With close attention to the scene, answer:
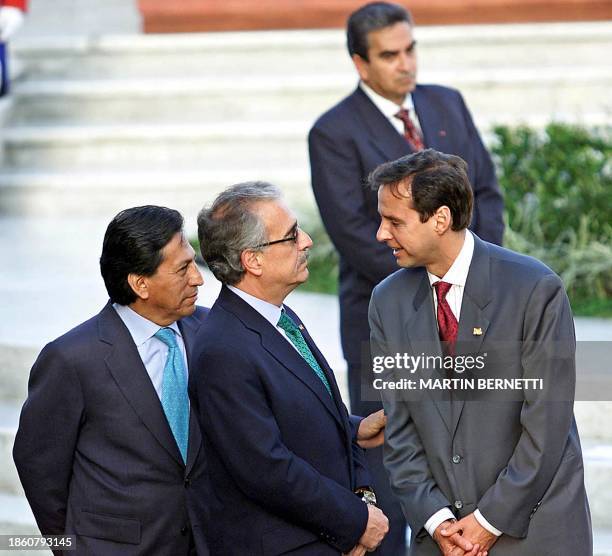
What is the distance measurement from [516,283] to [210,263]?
84 cm

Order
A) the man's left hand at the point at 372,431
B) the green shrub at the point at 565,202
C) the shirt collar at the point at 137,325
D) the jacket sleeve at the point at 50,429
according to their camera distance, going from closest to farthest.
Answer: the jacket sleeve at the point at 50,429, the shirt collar at the point at 137,325, the man's left hand at the point at 372,431, the green shrub at the point at 565,202

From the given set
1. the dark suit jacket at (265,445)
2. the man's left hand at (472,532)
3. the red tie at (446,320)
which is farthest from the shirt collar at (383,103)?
the man's left hand at (472,532)

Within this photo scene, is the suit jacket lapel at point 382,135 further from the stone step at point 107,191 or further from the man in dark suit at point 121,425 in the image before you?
the stone step at point 107,191

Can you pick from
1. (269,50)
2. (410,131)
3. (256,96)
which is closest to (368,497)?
(410,131)

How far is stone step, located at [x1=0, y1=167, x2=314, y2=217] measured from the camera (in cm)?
888

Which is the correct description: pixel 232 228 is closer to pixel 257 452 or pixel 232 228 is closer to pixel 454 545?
pixel 257 452

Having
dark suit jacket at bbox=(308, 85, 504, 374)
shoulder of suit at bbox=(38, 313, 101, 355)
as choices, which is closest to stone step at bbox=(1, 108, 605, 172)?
dark suit jacket at bbox=(308, 85, 504, 374)

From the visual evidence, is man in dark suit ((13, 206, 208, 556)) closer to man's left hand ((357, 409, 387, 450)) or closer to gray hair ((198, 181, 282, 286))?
gray hair ((198, 181, 282, 286))

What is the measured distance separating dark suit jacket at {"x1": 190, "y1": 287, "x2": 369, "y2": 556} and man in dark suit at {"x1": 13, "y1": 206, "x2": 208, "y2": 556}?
17 centimetres

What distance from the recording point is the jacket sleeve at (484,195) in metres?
4.88

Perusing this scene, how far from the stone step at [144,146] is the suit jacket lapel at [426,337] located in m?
5.64

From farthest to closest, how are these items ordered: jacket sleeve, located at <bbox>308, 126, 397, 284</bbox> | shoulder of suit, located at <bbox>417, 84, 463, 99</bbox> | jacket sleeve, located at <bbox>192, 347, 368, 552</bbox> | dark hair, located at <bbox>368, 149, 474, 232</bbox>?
shoulder of suit, located at <bbox>417, 84, 463, 99</bbox>
jacket sleeve, located at <bbox>308, 126, 397, 284</bbox>
dark hair, located at <bbox>368, 149, 474, 232</bbox>
jacket sleeve, located at <bbox>192, 347, 368, 552</bbox>

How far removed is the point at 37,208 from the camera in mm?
8969

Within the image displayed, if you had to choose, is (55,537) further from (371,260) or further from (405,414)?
(371,260)
